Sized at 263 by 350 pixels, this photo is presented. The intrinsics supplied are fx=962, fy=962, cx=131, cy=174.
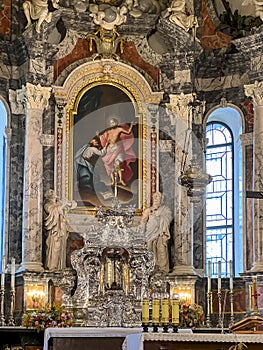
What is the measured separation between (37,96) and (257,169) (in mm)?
5025

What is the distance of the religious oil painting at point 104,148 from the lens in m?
21.1

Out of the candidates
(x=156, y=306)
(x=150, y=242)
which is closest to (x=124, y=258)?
(x=150, y=242)

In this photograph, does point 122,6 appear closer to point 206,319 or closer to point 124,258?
point 124,258

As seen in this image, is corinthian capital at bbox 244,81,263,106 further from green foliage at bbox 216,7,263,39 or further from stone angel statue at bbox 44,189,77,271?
stone angel statue at bbox 44,189,77,271

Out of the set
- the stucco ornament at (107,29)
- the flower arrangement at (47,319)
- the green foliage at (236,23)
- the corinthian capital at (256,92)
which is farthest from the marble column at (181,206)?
the flower arrangement at (47,319)

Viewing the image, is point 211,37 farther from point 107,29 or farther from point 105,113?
point 105,113

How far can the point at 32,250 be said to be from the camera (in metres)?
20.1

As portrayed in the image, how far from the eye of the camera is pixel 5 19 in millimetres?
21797

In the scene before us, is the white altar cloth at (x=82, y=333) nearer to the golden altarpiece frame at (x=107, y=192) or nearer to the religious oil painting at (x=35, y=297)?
the golden altarpiece frame at (x=107, y=192)

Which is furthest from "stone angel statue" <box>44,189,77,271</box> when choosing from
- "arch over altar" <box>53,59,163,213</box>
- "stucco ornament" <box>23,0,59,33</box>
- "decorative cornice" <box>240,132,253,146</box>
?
"decorative cornice" <box>240,132,253,146</box>

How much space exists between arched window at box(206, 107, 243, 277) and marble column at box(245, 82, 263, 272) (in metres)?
1.16

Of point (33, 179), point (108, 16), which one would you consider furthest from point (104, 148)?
point (108, 16)

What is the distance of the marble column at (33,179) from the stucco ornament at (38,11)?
1453mm

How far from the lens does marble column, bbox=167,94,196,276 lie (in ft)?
68.3
